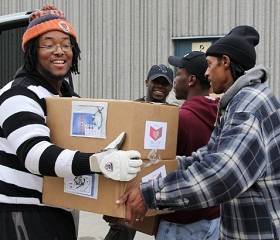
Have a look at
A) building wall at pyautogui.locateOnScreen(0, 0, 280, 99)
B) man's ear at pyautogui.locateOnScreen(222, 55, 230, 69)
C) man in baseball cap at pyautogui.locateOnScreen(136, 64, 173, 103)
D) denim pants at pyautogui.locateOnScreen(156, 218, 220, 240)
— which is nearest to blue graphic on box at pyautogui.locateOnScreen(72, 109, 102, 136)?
man's ear at pyautogui.locateOnScreen(222, 55, 230, 69)

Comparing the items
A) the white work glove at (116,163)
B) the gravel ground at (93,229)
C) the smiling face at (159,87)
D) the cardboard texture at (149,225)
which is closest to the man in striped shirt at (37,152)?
the white work glove at (116,163)

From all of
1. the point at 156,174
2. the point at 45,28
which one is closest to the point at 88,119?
the point at 156,174

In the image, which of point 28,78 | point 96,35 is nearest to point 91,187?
point 28,78

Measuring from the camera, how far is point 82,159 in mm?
2209

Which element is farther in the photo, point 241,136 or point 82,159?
point 82,159

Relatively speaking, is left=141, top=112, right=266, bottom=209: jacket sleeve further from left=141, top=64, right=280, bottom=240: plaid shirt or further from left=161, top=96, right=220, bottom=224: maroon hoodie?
→ left=161, top=96, right=220, bottom=224: maroon hoodie

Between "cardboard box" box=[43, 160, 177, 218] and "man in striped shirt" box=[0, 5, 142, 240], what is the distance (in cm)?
7

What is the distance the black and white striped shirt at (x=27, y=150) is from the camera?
2234 mm

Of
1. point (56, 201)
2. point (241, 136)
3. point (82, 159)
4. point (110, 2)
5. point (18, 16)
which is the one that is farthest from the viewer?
point (110, 2)

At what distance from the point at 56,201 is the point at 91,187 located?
202 millimetres

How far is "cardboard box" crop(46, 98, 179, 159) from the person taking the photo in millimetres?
2238

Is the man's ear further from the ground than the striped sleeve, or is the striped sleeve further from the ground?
the man's ear

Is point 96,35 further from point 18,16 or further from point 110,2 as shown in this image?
point 18,16

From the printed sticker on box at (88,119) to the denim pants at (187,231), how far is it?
828mm
